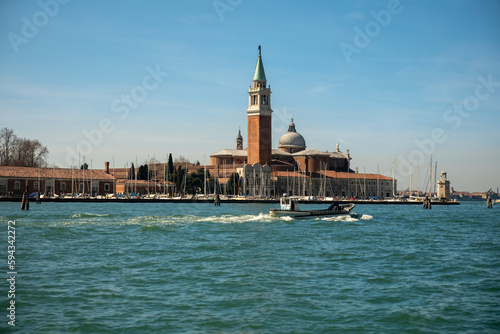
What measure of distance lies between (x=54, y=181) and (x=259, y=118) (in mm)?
28181

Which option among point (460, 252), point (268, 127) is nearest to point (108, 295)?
point (460, 252)

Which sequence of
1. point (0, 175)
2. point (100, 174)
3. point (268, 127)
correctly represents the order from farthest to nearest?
point (268, 127), point (100, 174), point (0, 175)

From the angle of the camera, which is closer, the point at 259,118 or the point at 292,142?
the point at 259,118

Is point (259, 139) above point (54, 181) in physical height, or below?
above

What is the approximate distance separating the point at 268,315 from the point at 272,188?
71.1 metres

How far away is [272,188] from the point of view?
8044 centimetres

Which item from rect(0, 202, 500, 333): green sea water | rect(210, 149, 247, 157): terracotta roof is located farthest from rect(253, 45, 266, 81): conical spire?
rect(0, 202, 500, 333): green sea water

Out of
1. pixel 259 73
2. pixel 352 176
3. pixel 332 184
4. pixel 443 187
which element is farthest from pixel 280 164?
pixel 443 187

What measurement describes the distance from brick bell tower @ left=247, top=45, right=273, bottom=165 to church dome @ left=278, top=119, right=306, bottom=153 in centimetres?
1413

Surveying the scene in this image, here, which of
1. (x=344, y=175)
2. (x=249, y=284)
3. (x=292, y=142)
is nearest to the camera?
(x=249, y=284)

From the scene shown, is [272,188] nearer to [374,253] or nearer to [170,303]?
[374,253]

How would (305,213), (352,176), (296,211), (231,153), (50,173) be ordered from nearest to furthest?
1. (305,213)
2. (296,211)
3. (50,173)
4. (231,153)
5. (352,176)

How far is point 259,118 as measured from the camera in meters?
77.6

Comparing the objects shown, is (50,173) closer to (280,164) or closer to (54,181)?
(54,181)
